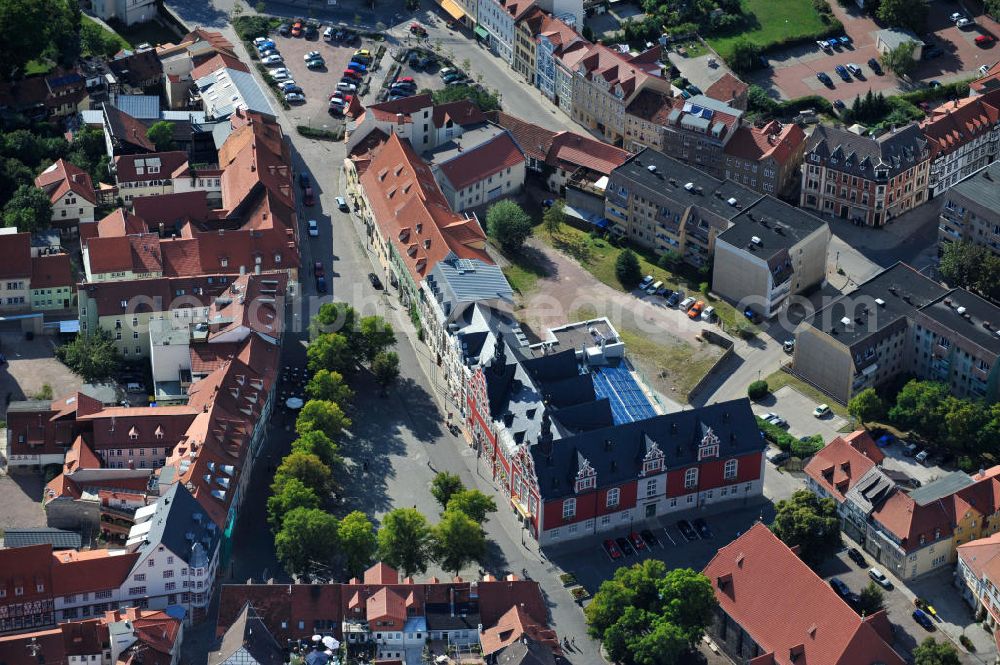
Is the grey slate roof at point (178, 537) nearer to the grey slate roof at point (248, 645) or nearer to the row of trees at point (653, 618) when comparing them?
the grey slate roof at point (248, 645)

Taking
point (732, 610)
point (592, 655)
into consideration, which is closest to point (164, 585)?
point (592, 655)

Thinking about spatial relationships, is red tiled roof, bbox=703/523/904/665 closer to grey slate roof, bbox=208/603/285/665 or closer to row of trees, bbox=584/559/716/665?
row of trees, bbox=584/559/716/665

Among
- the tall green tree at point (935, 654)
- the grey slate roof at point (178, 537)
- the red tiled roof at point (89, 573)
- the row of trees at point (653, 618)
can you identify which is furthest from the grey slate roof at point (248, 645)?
the tall green tree at point (935, 654)

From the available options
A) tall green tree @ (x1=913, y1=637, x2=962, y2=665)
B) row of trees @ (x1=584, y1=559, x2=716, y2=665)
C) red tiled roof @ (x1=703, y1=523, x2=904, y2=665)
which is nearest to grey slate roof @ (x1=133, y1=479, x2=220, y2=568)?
row of trees @ (x1=584, y1=559, x2=716, y2=665)

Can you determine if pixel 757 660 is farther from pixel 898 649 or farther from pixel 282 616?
pixel 282 616

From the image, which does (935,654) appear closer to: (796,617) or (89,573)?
(796,617)
